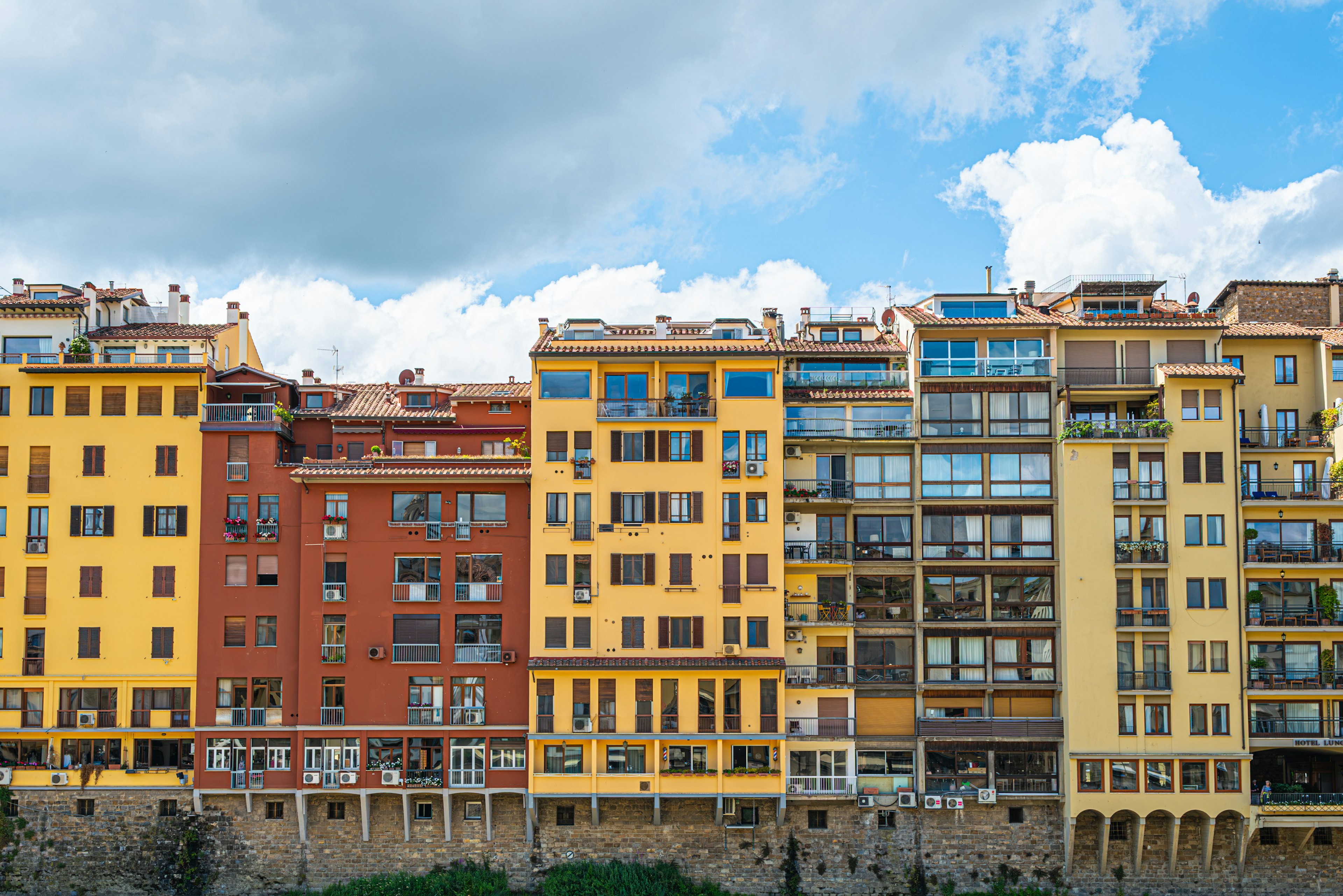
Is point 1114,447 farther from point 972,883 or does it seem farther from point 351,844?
point 351,844

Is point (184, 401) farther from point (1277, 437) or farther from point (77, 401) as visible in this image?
point (1277, 437)

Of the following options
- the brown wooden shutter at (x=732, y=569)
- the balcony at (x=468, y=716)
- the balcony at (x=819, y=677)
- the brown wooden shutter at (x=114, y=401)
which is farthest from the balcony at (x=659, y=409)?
the brown wooden shutter at (x=114, y=401)

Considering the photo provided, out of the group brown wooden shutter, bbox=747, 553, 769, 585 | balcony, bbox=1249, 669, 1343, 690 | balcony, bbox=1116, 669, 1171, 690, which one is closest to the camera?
balcony, bbox=1116, 669, 1171, 690

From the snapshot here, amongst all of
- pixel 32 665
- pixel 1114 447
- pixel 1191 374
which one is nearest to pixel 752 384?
pixel 1114 447

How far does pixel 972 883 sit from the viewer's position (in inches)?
1754

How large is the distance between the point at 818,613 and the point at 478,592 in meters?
14.6

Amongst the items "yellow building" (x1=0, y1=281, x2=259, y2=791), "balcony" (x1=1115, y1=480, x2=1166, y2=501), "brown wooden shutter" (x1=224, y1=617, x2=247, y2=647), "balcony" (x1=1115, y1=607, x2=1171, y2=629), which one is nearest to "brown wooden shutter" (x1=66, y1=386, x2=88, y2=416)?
"yellow building" (x1=0, y1=281, x2=259, y2=791)

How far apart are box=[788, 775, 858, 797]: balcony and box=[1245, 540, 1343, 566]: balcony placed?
1963cm

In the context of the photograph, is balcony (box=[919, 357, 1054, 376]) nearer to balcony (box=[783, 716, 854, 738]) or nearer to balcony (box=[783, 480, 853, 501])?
balcony (box=[783, 480, 853, 501])

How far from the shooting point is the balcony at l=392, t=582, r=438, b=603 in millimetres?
44406

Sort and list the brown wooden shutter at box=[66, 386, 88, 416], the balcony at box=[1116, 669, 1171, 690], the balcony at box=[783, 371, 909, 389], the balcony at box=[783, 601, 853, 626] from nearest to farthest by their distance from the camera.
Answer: the balcony at box=[1116, 669, 1171, 690] < the balcony at box=[783, 601, 853, 626] < the brown wooden shutter at box=[66, 386, 88, 416] < the balcony at box=[783, 371, 909, 389]

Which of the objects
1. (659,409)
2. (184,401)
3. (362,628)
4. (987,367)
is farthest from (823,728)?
(184,401)

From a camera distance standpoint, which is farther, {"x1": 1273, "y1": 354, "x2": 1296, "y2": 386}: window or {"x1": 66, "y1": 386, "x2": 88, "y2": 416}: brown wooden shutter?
{"x1": 1273, "y1": 354, "x2": 1296, "y2": 386}: window

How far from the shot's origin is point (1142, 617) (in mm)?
43906
